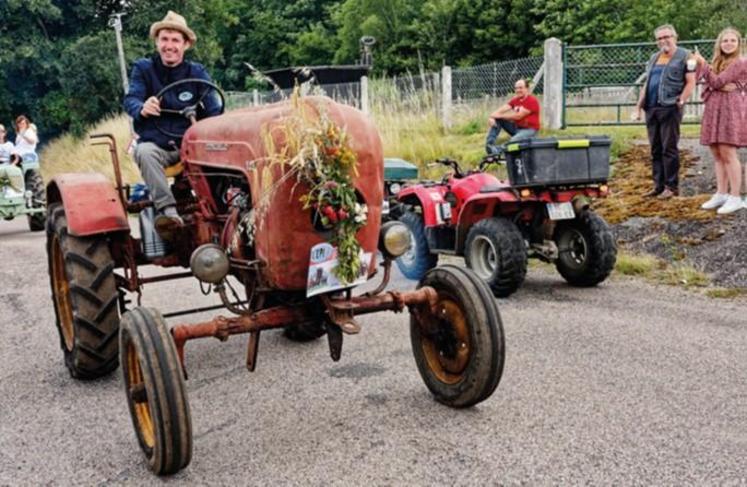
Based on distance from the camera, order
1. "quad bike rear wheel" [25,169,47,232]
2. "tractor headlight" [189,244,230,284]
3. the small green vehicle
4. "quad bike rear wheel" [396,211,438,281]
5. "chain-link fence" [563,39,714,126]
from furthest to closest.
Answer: "chain-link fence" [563,39,714,126] < "quad bike rear wheel" [25,169,47,232] < the small green vehicle < "quad bike rear wheel" [396,211,438,281] < "tractor headlight" [189,244,230,284]

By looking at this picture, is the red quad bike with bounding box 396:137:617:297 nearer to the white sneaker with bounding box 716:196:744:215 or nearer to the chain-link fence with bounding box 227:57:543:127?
the white sneaker with bounding box 716:196:744:215

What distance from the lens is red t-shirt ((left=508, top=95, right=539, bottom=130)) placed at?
32.0ft

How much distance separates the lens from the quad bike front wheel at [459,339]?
12.0 feet

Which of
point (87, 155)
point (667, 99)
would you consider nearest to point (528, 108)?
point (667, 99)

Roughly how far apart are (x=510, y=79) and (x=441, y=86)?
145 centimetres

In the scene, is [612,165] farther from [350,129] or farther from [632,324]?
[350,129]

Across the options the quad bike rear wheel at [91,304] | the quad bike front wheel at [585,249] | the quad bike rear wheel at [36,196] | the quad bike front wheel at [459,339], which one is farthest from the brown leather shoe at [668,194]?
the quad bike rear wheel at [36,196]

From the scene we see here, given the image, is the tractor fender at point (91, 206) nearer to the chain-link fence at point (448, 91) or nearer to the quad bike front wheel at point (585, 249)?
the quad bike front wheel at point (585, 249)

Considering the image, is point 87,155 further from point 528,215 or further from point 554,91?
point 528,215

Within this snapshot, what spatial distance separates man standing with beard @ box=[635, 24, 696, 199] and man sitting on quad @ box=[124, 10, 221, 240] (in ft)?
17.8

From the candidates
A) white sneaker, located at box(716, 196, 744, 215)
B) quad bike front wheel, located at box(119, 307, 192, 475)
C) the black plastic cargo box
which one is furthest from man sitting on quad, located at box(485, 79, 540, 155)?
quad bike front wheel, located at box(119, 307, 192, 475)

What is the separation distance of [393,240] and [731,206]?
16.9 ft

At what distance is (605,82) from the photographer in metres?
14.6

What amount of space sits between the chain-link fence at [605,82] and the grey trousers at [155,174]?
1046 centimetres
